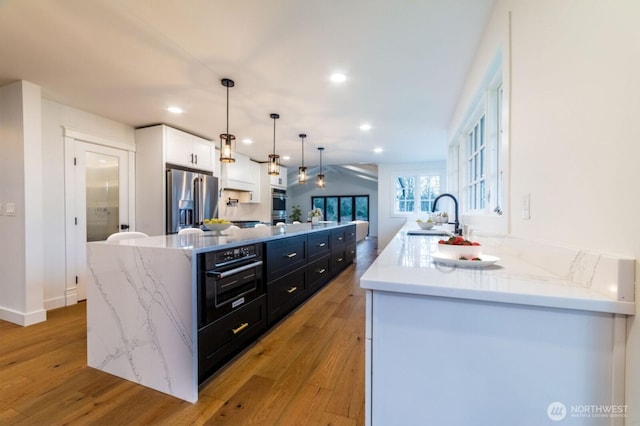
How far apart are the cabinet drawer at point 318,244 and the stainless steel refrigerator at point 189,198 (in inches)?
82.1

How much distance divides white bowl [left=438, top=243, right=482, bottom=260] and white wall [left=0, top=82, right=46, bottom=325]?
3.73 metres

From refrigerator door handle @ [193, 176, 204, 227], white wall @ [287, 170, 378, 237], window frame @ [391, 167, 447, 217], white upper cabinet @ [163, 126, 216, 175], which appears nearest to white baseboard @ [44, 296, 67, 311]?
refrigerator door handle @ [193, 176, 204, 227]

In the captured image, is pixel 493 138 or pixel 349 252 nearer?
pixel 493 138

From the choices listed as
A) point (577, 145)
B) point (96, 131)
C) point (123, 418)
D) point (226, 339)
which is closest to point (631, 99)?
point (577, 145)

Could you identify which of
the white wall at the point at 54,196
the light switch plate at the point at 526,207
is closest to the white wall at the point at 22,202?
the white wall at the point at 54,196

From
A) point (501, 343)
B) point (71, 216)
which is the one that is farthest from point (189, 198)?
point (501, 343)

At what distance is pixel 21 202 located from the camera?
2.65m

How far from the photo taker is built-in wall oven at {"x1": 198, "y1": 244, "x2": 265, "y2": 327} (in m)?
1.61

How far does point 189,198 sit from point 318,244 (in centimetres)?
222

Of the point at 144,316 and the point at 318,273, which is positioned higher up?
the point at 144,316

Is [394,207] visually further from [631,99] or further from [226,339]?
[631,99]

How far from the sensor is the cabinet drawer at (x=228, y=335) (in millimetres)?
1622

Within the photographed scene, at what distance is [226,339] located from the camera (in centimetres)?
180

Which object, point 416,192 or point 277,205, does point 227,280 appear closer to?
point 277,205
